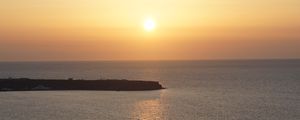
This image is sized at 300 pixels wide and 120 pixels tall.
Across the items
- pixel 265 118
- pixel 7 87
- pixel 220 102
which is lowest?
pixel 265 118

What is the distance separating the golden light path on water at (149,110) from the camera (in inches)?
2410

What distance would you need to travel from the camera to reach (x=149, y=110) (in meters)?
68.4

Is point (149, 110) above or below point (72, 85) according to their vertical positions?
below

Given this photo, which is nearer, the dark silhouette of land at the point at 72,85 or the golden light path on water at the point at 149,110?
the golden light path on water at the point at 149,110

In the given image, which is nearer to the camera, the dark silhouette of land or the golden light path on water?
the golden light path on water

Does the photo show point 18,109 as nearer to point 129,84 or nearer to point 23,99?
point 23,99

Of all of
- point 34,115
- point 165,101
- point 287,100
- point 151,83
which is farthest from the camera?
point 151,83

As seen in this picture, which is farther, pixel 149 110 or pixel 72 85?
pixel 72 85

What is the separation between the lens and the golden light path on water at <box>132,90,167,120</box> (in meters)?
61.2

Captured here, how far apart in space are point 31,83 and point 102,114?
44813 millimetres

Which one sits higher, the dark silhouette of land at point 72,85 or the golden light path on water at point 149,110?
the dark silhouette of land at point 72,85

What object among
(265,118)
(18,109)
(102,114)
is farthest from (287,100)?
(18,109)

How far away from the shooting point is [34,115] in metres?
60.9

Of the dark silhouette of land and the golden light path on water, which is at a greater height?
the dark silhouette of land
